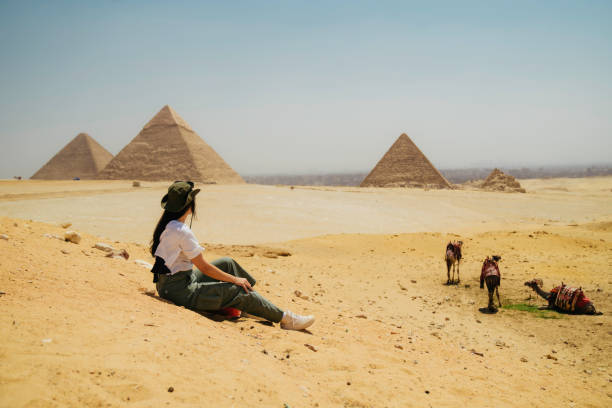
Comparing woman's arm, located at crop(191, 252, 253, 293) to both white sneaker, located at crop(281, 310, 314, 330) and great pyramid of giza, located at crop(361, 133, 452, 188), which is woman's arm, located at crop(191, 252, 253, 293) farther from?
great pyramid of giza, located at crop(361, 133, 452, 188)

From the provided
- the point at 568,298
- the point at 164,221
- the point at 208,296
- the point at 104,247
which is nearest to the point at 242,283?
the point at 208,296

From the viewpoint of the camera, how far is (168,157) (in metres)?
66.1

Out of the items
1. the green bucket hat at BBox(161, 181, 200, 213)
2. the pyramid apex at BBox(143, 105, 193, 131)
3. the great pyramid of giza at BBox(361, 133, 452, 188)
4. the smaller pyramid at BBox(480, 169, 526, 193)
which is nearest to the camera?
the green bucket hat at BBox(161, 181, 200, 213)

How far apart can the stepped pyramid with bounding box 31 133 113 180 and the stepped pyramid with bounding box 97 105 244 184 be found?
9.23m

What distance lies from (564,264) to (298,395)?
9111 millimetres

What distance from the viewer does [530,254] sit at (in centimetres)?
1076

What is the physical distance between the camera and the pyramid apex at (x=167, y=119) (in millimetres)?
71125

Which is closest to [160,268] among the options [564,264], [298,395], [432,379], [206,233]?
[298,395]

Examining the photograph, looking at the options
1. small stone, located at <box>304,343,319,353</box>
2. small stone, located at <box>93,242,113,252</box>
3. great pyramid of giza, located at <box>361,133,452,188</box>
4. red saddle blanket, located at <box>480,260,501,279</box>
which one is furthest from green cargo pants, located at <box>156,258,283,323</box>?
great pyramid of giza, located at <box>361,133,452,188</box>

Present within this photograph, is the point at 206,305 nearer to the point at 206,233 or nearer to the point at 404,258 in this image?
the point at 404,258

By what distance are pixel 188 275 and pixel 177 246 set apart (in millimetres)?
383

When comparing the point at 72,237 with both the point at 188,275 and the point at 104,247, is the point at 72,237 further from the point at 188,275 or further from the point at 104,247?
the point at 188,275

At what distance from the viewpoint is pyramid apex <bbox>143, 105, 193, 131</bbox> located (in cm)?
7112

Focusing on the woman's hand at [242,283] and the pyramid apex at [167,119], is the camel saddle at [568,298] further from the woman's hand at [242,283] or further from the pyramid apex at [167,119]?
the pyramid apex at [167,119]
